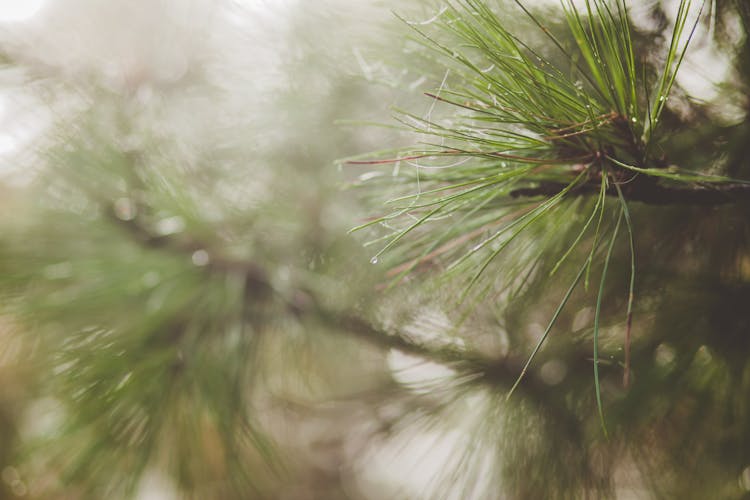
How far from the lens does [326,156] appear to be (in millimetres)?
457

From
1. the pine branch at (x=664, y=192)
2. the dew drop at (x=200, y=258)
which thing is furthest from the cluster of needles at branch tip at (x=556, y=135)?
the dew drop at (x=200, y=258)

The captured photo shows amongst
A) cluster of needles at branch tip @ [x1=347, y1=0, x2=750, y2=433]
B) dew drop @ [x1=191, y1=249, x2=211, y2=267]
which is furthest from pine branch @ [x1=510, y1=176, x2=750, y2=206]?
dew drop @ [x1=191, y1=249, x2=211, y2=267]

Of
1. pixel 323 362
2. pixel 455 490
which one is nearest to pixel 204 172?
pixel 323 362

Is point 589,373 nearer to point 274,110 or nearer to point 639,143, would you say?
point 639,143

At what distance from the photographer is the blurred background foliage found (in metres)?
0.30

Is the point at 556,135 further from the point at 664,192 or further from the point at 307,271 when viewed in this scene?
the point at 307,271

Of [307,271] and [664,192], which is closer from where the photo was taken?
[664,192]

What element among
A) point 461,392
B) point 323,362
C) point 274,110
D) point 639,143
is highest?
point 639,143

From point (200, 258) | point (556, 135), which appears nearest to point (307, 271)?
point (200, 258)

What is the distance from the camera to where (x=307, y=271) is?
42cm

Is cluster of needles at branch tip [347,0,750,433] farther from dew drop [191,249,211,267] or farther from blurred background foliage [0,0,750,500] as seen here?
dew drop [191,249,211,267]

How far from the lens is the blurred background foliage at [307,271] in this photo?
12.0 inches

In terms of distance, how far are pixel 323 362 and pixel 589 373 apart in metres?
0.31

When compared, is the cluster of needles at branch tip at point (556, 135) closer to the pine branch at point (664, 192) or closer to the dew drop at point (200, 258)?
the pine branch at point (664, 192)
